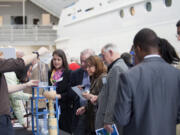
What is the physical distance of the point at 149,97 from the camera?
2.13 meters

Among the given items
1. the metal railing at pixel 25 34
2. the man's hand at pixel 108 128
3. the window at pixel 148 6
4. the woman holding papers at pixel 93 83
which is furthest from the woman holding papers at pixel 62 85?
the metal railing at pixel 25 34

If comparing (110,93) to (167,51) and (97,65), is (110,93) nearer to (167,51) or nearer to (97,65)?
(167,51)

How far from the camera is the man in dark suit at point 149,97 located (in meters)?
2.11

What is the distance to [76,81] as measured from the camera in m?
4.42

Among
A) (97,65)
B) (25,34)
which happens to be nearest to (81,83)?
(97,65)

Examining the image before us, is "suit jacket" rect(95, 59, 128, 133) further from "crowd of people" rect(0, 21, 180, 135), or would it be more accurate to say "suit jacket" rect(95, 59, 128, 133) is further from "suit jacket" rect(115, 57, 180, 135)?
"suit jacket" rect(115, 57, 180, 135)

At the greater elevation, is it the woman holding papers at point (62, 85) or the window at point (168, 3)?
the window at point (168, 3)

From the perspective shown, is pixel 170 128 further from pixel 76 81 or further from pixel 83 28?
pixel 83 28

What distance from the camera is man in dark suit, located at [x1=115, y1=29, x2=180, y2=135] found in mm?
2109

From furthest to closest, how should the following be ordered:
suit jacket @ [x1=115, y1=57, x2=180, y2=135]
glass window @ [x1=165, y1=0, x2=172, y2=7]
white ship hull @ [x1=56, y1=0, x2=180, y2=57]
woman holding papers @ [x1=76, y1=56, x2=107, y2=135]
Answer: white ship hull @ [x1=56, y1=0, x2=180, y2=57]
glass window @ [x1=165, y1=0, x2=172, y2=7]
woman holding papers @ [x1=76, y1=56, x2=107, y2=135]
suit jacket @ [x1=115, y1=57, x2=180, y2=135]

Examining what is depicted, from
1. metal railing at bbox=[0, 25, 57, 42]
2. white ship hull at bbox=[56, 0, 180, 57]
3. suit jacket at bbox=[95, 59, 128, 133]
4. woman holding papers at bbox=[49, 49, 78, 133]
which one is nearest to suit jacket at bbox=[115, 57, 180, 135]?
suit jacket at bbox=[95, 59, 128, 133]

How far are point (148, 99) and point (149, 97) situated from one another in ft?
0.05

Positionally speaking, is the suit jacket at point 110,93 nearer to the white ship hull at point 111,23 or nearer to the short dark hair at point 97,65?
the short dark hair at point 97,65

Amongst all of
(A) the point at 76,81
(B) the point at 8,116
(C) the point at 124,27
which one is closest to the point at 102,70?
(A) the point at 76,81
